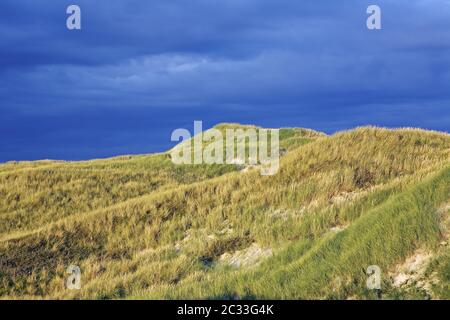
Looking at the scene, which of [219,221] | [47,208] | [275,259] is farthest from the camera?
[47,208]

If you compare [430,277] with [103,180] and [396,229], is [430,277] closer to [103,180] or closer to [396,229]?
[396,229]

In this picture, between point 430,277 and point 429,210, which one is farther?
point 429,210

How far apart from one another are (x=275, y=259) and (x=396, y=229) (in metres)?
3.59

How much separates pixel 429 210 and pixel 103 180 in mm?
26207

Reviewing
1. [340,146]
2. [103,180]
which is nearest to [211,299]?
[340,146]

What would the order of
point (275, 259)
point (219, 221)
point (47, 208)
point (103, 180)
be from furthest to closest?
point (103, 180) < point (47, 208) < point (219, 221) < point (275, 259)

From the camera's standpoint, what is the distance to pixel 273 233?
55.5ft

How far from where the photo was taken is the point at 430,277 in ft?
36.3

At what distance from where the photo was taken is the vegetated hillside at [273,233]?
12.0m

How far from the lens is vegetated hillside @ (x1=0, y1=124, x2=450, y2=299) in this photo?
12.0m
